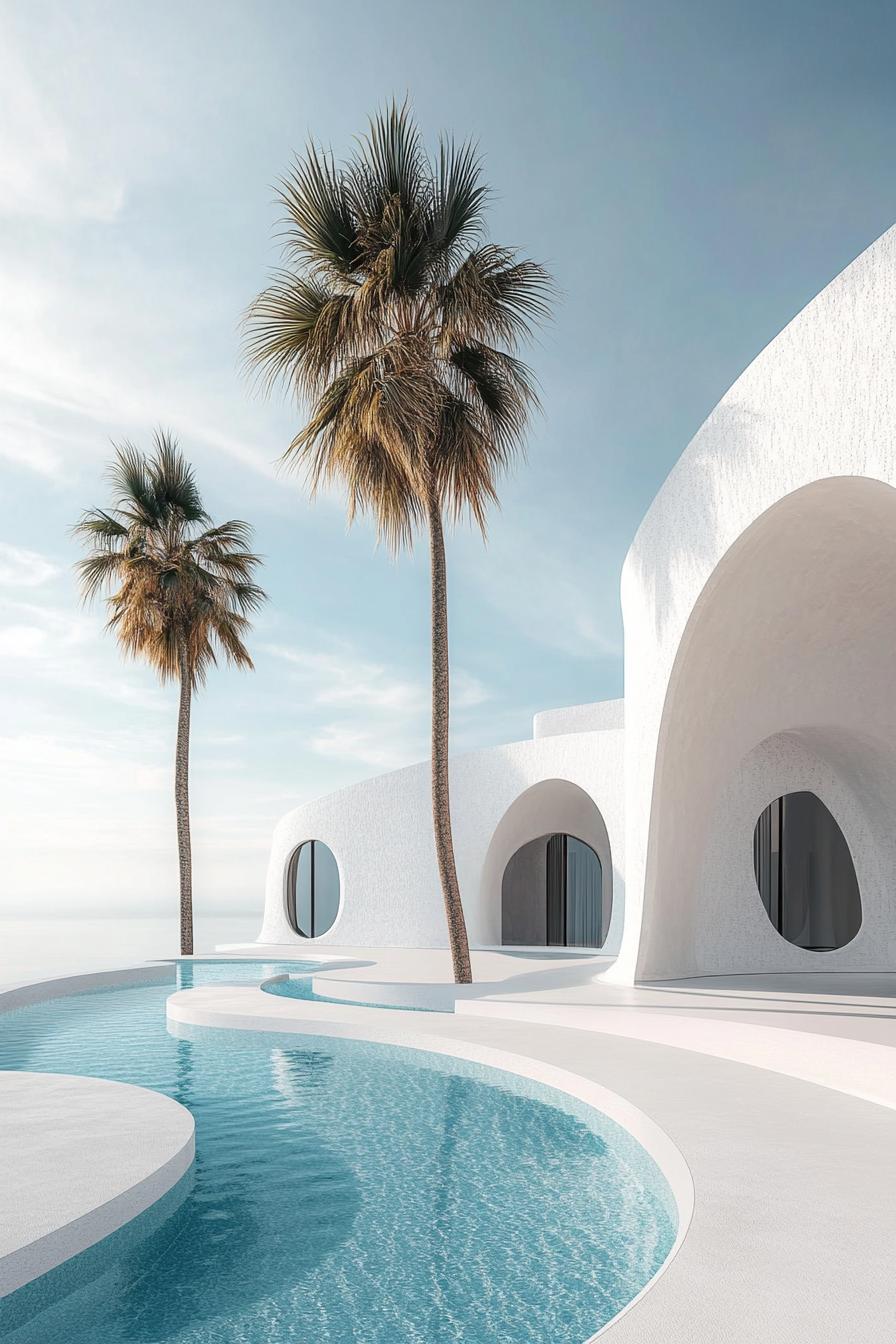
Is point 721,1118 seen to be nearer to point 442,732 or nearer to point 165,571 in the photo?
point 442,732

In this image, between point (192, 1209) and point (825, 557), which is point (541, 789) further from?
point (192, 1209)

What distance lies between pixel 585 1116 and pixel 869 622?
722cm

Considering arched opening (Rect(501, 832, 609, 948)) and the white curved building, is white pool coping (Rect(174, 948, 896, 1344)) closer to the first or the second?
the white curved building

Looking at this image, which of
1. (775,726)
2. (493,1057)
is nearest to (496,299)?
(775,726)

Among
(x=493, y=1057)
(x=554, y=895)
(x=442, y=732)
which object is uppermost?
(x=442, y=732)

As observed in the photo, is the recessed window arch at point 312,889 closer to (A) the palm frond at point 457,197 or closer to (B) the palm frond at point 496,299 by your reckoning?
(B) the palm frond at point 496,299

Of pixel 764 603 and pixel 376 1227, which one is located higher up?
pixel 764 603

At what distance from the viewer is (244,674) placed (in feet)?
59.8

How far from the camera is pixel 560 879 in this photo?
2316 cm

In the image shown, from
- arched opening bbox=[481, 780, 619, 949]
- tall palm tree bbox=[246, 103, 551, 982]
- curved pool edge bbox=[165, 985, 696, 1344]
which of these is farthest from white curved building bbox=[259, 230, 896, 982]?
curved pool edge bbox=[165, 985, 696, 1344]

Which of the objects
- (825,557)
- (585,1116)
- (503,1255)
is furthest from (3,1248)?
(825,557)

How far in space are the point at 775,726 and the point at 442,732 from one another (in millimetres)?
4194

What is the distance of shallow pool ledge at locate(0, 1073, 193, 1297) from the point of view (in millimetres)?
3404

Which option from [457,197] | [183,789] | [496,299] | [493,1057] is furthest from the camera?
[183,789]
